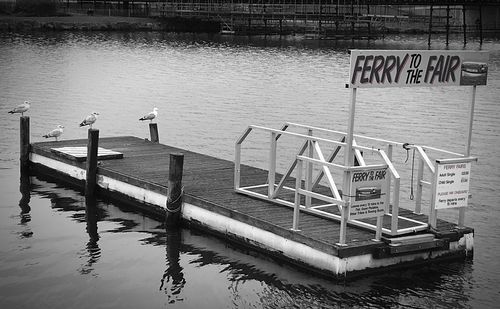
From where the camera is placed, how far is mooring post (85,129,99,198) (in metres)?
21.9

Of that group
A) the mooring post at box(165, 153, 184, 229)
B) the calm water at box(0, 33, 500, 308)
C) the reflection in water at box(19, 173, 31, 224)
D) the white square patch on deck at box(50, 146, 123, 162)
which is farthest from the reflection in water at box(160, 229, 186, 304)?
the white square patch on deck at box(50, 146, 123, 162)

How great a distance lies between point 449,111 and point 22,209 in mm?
26835

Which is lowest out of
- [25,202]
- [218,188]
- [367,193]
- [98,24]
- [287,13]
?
[25,202]

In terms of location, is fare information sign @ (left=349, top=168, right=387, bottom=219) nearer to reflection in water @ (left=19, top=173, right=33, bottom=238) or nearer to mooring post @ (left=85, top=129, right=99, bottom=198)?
reflection in water @ (left=19, top=173, right=33, bottom=238)

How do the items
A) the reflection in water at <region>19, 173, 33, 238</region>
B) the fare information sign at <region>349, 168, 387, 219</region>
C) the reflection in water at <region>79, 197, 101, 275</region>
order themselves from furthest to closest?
the reflection in water at <region>19, 173, 33, 238</region> → the reflection in water at <region>79, 197, 101, 275</region> → the fare information sign at <region>349, 168, 387, 219</region>

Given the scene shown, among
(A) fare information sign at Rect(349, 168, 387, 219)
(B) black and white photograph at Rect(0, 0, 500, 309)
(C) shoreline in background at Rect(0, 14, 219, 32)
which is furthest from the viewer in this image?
(C) shoreline in background at Rect(0, 14, 219, 32)

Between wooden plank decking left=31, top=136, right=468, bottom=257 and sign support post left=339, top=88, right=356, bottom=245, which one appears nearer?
sign support post left=339, top=88, right=356, bottom=245

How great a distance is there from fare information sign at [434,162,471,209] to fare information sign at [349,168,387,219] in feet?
4.39

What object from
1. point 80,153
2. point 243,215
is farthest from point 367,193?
point 80,153

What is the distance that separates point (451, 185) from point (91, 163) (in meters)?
9.57

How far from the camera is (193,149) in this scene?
32188mm

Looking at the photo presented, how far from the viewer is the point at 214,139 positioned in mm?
34375

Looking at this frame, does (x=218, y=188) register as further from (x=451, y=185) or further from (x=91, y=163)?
(x=451, y=185)

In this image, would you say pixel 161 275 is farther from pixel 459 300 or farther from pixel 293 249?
pixel 459 300
